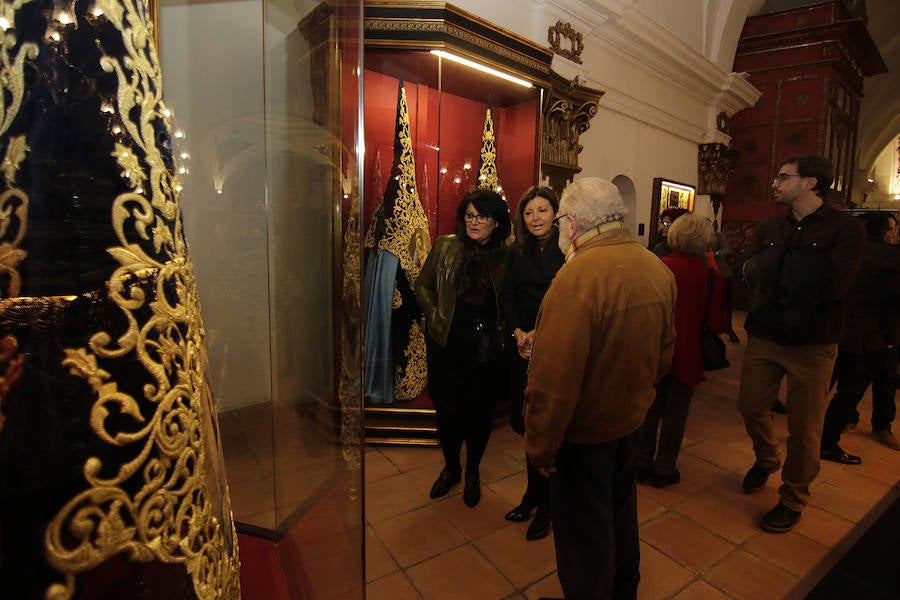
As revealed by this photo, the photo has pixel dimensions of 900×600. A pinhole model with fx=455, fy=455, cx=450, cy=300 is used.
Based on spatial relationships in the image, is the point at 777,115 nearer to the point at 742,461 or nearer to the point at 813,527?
the point at 742,461

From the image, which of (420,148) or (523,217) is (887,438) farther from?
(420,148)

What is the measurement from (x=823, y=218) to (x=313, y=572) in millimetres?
2692

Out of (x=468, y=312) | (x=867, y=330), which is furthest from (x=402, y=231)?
(x=867, y=330)

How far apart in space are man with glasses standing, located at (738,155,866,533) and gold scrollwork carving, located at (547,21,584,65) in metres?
2.99

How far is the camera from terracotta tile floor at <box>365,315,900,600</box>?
6.34 feet

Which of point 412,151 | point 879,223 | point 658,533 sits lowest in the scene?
point 658,533

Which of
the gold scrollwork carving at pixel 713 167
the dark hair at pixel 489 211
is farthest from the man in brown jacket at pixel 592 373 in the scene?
the gold scrollwork carving at pixel 713 167

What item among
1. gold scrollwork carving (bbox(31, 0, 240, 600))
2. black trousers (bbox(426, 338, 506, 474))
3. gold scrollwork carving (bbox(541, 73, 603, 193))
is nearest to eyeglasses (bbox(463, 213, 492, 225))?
black trousers (bbox(426, 338, 506, 474))

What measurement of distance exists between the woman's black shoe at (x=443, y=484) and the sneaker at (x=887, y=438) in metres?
3.39

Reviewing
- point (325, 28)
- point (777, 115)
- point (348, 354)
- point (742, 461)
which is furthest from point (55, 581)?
point (777, 115)

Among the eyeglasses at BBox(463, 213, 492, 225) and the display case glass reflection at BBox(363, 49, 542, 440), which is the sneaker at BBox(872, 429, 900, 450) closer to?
the display case glass reflection at BBox(363, 49, 542, 440)

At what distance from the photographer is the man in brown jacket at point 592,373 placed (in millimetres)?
1380

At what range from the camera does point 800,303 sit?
2193 mm

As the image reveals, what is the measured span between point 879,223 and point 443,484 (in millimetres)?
3467
